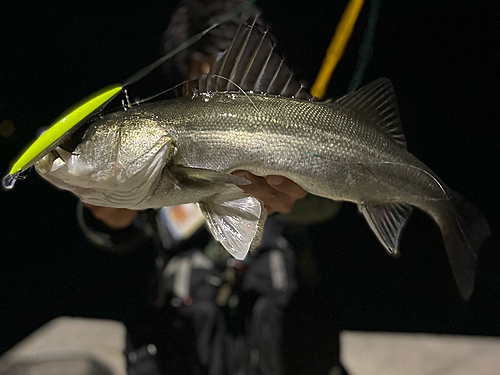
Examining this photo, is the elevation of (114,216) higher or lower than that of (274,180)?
lower

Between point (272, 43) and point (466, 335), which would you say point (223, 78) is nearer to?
point (272, 43)

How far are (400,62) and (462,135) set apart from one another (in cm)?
31

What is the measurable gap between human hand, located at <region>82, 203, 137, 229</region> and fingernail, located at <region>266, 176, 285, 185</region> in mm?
412

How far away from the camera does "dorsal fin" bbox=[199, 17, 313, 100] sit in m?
0.51

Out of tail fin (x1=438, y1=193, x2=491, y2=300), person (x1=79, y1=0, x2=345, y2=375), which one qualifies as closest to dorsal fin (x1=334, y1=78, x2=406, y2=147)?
tail fin (x1=438, y1=193, x2=491, y2=300)

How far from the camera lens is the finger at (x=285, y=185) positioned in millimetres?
546

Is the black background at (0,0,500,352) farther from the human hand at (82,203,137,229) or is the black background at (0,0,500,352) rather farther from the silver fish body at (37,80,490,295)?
the human hand at (82,203,137,229)

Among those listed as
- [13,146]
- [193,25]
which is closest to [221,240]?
[193,25]

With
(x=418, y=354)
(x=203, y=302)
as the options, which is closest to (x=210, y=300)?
(x=203, y=302)

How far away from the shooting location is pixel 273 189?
591 millimetres

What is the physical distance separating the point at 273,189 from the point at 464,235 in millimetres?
278

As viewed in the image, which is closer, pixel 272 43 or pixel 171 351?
pixel 272 43

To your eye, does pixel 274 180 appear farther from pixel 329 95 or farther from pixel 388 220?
pixel 329 95

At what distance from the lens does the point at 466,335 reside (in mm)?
1356
